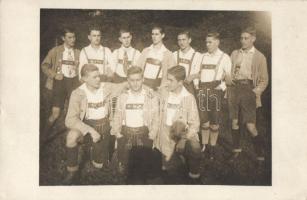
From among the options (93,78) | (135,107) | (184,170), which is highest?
(93,78)

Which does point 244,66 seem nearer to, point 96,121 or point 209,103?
point 209,103

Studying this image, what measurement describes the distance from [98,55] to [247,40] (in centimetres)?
56

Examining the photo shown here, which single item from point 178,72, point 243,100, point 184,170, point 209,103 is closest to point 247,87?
point 243,100

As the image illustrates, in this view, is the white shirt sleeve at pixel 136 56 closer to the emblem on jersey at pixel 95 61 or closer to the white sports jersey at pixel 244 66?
the emblem on jersey at pixel 95 61

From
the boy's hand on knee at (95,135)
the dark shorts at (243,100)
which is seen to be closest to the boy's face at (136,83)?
the boy's hand on knee at (95,135)

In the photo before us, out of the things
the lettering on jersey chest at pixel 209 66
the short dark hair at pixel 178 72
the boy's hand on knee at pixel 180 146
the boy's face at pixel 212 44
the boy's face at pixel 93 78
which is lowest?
the boy's hand on knee at pixel 180 146

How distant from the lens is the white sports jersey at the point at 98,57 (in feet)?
4.28

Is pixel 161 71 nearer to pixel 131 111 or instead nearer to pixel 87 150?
pixel 131 111

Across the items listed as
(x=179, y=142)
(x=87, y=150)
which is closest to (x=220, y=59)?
(x=179, y=142)

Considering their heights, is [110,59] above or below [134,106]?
above

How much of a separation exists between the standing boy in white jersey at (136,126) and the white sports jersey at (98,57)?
0.09m

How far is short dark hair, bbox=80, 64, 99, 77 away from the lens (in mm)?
1304

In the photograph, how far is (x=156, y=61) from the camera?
130 cm

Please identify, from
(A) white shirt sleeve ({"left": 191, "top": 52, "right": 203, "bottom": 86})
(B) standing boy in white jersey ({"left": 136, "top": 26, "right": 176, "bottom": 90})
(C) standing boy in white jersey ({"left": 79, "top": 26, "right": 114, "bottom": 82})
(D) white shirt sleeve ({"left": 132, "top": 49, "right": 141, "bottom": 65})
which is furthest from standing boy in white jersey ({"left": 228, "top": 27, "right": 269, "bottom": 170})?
(C) standing boy in white jersey ({"left": 79, "top": 26, "right": 114, "bottom": 82})
